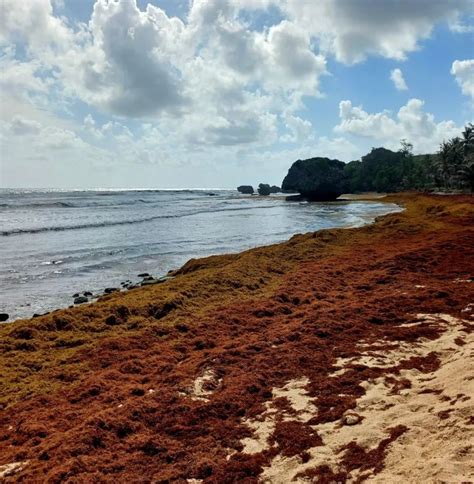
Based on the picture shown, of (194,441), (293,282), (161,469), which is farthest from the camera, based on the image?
(293,282)

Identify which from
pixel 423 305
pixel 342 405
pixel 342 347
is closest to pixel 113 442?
pixel 342 405

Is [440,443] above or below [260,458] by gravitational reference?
above

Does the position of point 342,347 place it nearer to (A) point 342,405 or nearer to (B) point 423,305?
(A) point 342,405

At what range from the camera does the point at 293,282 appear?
15.2m

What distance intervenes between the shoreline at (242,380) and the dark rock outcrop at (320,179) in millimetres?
93771

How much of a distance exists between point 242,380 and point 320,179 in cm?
10661

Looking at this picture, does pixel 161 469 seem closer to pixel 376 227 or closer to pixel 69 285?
pixel 69 285

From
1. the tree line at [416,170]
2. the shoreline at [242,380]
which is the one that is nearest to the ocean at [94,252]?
the shoreline at [242,380]

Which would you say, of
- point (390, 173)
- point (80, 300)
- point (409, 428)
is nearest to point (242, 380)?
point (409, 428)

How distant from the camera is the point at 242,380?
25.4ft

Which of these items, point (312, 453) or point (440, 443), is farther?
point (312, 453)

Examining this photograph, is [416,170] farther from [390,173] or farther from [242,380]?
[242,380]

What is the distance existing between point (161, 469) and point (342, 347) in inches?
194

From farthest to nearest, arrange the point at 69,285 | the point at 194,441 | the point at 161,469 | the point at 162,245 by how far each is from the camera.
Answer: the point at 162,245
the point at 69,285
the point at 194,441
the point at 161,469
